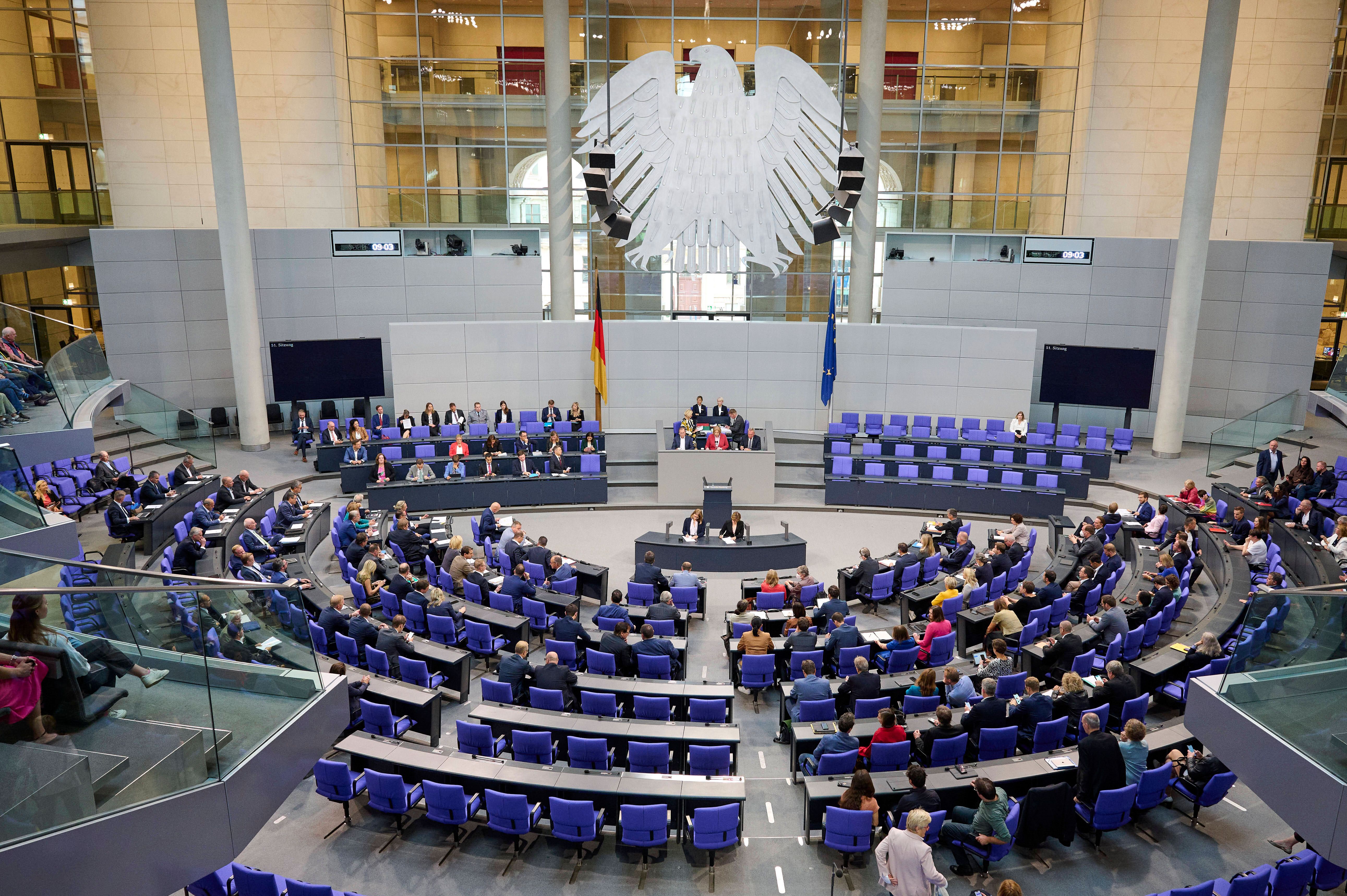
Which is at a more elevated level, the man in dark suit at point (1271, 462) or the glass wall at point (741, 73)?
the glass wall at point (741, 73)

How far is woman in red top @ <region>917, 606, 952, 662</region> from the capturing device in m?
10.7

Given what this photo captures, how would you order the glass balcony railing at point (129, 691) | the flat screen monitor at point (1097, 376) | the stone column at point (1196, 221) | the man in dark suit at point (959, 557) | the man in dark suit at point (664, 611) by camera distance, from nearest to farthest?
the glass balcony railing at point (129, 691)
the man in dark suit at point (664, 611)
the man in dark suit at point (959, 557)
the stone column at point (1196, 221)
the flat screen monitor at point (1097, 376)

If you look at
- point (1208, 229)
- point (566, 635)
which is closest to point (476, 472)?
point (566, 635)

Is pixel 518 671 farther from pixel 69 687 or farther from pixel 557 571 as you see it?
pixel 69 687

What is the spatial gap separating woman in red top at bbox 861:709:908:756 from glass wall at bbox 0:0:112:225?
22.3 m

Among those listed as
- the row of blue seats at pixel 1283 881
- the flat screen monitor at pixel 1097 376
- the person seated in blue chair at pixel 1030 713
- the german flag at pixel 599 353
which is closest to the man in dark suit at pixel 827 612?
the person seated in blue chair at pixel 1030 713

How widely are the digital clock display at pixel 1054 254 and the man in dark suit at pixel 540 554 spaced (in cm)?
1504

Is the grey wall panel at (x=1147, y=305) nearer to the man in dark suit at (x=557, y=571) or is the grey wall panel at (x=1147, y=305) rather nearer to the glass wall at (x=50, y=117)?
the man in dark suit at (x=557, y=571)

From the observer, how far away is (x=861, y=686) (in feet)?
30.6

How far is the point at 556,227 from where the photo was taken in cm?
2164

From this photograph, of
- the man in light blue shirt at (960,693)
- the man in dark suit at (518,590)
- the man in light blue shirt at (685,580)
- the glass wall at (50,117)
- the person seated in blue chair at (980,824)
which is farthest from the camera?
the glass wall at (50,117)

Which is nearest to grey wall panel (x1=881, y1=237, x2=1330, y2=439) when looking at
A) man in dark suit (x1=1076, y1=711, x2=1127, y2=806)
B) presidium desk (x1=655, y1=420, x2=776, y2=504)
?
presidium desk (x1=655, y1=420, x2=776, y2=504)

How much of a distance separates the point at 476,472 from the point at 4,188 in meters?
13.2

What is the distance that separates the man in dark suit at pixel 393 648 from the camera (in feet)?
33.9
